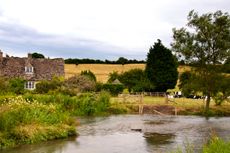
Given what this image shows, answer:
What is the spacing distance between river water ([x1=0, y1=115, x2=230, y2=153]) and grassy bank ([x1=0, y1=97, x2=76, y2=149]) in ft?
2.62

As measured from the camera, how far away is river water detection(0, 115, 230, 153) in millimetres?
27344

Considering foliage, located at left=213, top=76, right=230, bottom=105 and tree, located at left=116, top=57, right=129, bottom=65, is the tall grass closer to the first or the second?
foliage, located at left=213, top=76, right=230, bottom=105

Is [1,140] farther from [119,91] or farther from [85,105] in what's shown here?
[119,91]

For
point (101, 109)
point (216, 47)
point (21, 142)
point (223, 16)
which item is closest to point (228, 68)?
point (216, 47)

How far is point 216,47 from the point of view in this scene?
60312mm

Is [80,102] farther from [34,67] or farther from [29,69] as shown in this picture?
[34,67]

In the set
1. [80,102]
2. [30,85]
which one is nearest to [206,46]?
[80,102]

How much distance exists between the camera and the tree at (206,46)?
59375 millimetres

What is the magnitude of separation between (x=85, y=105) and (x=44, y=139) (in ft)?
80.7

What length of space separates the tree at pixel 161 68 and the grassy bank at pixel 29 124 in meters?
52.0

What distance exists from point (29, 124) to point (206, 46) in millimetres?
36286

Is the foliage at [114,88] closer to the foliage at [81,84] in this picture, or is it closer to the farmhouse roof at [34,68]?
the foliage at [81,84]

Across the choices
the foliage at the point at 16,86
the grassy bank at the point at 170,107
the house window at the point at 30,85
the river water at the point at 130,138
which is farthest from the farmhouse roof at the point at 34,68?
the river water at the point at 130,138

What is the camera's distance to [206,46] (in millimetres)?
60938
